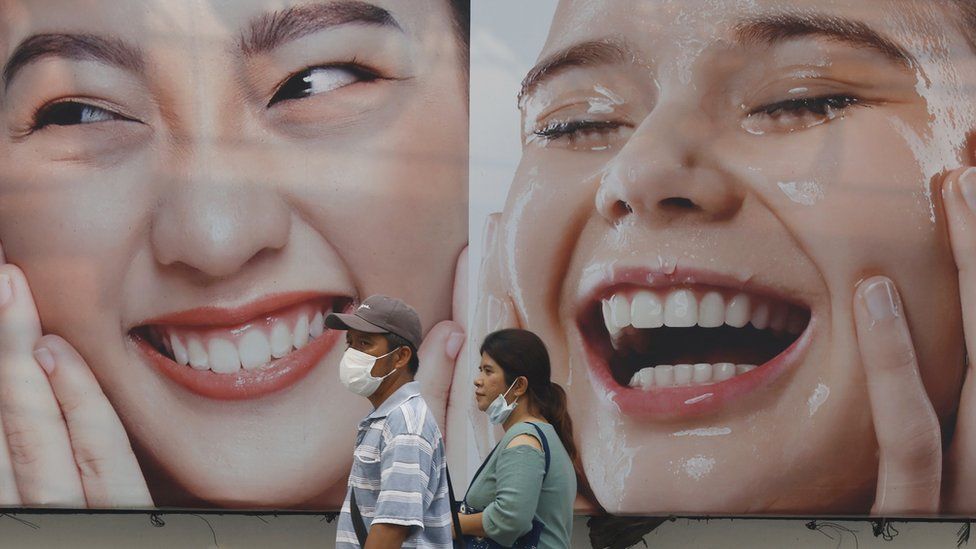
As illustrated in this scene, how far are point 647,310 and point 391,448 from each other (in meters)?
1.73

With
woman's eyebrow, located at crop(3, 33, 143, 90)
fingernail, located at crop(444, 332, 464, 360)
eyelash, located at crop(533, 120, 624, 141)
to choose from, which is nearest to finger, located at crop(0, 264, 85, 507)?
woman's eyebrow, located at crop(3, 33, 143, 90)

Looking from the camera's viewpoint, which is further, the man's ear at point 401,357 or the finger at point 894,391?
the finger at point 894,391

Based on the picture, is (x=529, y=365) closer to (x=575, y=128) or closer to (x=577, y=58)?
(x=575, y=128)

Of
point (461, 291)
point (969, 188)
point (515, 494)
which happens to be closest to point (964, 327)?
point (969, 188)

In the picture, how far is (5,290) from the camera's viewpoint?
3592mm

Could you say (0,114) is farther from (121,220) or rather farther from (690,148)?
(690,148)

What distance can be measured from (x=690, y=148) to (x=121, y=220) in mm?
1939

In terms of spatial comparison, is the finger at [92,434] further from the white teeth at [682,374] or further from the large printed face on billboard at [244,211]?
the white teeth at [682,374]

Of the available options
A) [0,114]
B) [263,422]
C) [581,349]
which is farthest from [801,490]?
[0,114]

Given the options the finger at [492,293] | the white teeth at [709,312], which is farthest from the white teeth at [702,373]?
the finger at [492,293]

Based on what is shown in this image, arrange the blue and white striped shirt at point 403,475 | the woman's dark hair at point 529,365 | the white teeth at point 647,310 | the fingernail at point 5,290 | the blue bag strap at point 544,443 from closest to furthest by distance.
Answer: the blue and white striped shirt at point 403,475 → the blue bag strap at point 544,443 → the woman's dark hair at point 529,365 → the white teeth at point 647,310 → the fingernail at point 5,290

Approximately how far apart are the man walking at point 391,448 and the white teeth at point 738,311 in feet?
5.47

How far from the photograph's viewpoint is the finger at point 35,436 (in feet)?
11.7

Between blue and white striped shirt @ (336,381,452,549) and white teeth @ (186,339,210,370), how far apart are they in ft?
5.70
